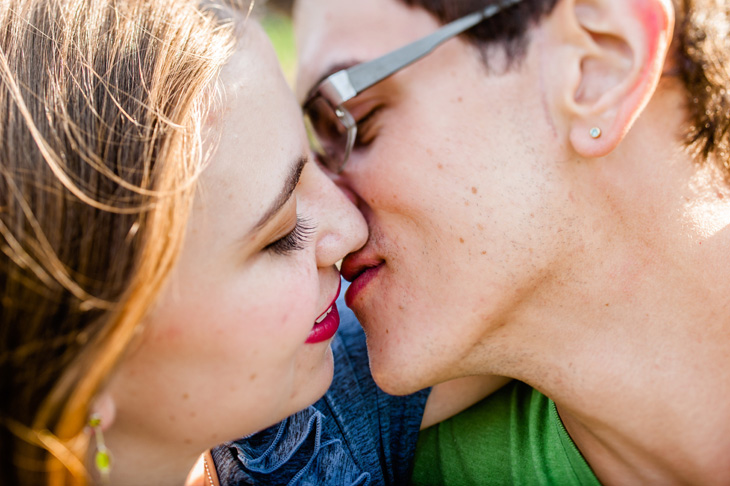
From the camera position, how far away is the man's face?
1.83 m

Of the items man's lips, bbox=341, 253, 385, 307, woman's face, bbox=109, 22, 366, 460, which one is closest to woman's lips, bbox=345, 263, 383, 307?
man's lips, bbox=341, 253, 385, 307

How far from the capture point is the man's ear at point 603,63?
1.68m

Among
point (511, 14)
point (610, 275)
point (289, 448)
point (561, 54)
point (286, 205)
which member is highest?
point (511, 14)

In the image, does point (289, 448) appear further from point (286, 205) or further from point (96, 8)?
point (96, 8)

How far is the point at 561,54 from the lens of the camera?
1.79 meters

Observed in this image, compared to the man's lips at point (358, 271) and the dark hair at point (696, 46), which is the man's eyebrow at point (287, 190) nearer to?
the man's lips at point (358, 271)

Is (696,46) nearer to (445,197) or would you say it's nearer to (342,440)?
(445,197)

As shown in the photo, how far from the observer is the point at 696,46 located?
1813 mm

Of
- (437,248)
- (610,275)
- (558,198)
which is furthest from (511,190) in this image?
(610,275)

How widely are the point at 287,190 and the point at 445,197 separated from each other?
1.85 ft

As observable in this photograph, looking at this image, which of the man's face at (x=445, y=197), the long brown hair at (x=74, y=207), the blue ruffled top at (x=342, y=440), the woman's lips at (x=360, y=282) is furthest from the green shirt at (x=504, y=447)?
the long brown hair at (x=74, y=207)

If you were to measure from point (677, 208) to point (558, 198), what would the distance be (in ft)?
1.21

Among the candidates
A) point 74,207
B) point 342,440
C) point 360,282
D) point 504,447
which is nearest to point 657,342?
point 504,447

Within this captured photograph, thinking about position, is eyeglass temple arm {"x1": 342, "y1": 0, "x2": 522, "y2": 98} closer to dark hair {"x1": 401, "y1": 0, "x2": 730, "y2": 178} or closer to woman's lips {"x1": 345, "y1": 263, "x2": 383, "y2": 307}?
dark hair {"x1": 401, "y1": 0, "x2": 730, "y2": 178}
